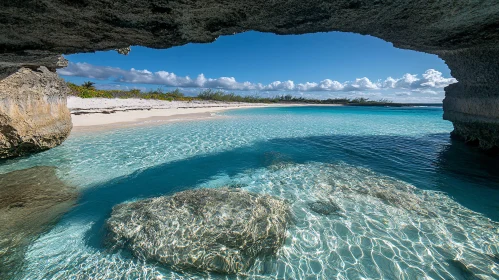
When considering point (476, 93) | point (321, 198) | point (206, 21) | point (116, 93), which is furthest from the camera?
point (116, 93)

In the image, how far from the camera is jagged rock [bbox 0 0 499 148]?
232 cm

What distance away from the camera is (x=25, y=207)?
13.6 ft

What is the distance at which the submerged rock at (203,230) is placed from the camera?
2936 mm

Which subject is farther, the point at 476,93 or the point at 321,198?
the point at 476,93

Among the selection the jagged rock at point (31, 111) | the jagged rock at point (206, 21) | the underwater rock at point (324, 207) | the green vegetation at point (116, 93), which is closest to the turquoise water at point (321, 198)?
the underwater rock at point (324, 207)

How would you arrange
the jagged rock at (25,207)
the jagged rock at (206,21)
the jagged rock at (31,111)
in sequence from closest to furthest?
the jagged rock at (206,21)
the jagged rock at (25,207)
the jagged rock at (31,111)

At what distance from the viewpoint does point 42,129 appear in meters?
6.71

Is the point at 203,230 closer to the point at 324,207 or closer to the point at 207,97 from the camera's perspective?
the point at 324,207

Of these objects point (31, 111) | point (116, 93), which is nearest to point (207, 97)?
point (116, 93)

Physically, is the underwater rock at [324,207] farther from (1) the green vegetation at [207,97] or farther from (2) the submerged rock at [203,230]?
(1) the green vegetation at [207,97]

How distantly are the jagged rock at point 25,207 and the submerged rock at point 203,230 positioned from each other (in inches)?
44.6

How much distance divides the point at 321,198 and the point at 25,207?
587 cm

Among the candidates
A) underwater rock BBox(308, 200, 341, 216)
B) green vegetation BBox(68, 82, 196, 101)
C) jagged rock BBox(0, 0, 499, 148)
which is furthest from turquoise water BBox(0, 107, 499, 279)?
green vegetation BBox(68, 82, 196, 101)

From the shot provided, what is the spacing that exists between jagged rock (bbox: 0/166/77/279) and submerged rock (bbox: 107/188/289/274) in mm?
1133
